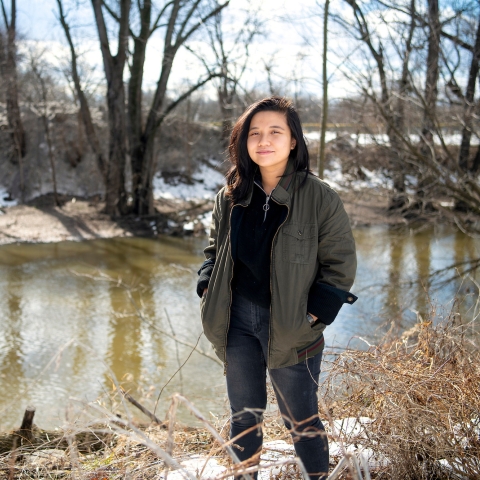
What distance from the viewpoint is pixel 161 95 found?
16.0 metres

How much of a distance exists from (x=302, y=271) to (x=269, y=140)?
1.74ft

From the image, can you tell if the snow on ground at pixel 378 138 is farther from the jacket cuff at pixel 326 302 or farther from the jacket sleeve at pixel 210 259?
the jacket cuff at pixel 326 302

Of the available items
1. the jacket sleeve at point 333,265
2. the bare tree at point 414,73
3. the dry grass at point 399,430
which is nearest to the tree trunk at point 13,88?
the bare tree at point 414,73

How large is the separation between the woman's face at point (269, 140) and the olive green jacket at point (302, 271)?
0.09 m

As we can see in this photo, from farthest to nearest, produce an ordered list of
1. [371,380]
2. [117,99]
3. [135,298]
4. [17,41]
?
[17,41], [117,99], [135,298], [371,380]

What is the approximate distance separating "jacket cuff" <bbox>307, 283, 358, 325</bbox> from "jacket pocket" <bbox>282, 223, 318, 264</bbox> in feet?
0.41

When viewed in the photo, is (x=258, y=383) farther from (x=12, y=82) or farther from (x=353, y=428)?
(x=12, y=82)

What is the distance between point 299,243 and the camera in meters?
2.11

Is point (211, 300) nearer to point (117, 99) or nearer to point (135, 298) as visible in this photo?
point (135, 298)

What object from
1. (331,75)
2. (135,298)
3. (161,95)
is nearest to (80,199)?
(161,95)

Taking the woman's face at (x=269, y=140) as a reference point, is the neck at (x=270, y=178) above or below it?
below

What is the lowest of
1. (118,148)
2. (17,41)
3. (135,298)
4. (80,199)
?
(135,298)

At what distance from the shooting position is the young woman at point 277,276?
2090 millimetres

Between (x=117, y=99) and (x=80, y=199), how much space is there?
167 inches
